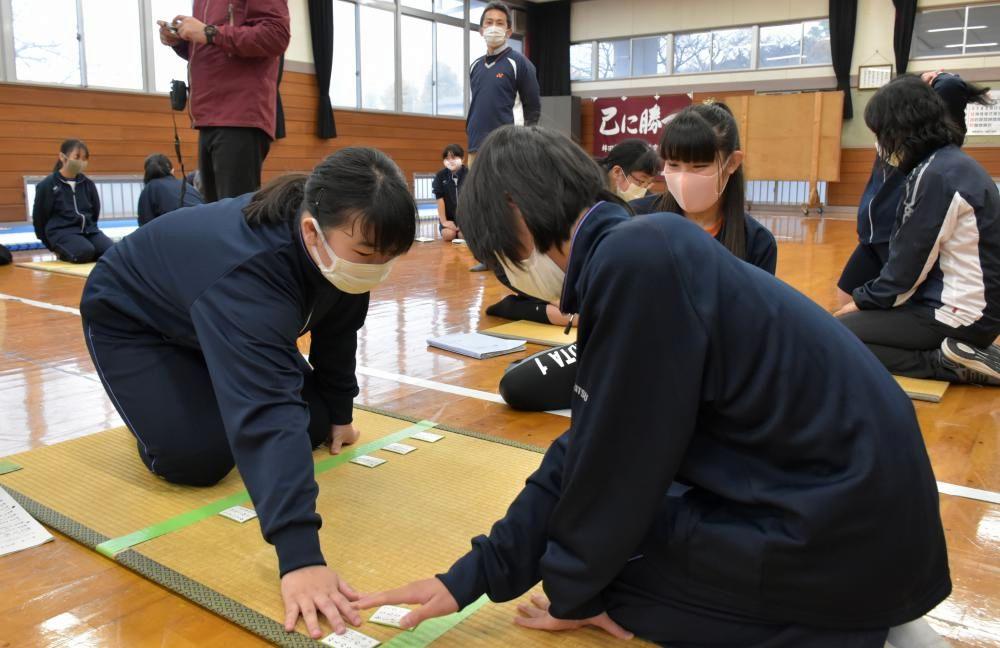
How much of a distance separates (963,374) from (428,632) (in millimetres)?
2169

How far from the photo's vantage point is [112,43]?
7.57 m

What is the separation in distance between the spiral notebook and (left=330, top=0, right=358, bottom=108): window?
7.57 m

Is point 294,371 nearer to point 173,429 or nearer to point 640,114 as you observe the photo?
point 173,429

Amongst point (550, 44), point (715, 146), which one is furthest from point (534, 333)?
point (550, 44)

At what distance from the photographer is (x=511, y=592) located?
1.07 metres

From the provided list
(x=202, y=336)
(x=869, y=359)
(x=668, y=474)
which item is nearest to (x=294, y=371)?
(x=202, y=336)

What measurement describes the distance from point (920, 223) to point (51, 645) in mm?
2559

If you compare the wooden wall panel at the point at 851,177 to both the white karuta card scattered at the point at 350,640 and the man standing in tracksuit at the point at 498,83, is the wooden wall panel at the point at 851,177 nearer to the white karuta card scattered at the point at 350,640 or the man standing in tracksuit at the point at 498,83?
the man standing in tracksuit at the point at 498,83

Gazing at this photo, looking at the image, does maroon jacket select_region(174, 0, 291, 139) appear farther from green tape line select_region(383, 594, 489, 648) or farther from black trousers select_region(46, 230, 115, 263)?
black trousers select_region(46, 230, 115, 263)

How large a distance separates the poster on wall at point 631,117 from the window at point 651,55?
0.59 metres

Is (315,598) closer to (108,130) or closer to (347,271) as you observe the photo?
(347,271)

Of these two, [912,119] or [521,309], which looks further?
[521,309]

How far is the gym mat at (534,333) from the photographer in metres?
3.03

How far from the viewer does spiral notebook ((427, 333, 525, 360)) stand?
2885 mm
